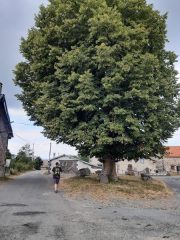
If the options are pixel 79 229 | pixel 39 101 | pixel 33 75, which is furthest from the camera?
pixel 33 75

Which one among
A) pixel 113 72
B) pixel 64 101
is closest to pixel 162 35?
pixel 113 72

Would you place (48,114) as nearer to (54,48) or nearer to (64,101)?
(64,101)

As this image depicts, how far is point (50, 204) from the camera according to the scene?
14914 mm

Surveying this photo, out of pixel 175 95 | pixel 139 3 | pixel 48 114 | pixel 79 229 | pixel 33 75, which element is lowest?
pixel 79 229

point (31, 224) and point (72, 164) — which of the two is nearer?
point (31, 224)

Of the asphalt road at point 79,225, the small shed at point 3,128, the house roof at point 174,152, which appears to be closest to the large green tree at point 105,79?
the asphalt road at point 79,225

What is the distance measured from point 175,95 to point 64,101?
29.9 ft

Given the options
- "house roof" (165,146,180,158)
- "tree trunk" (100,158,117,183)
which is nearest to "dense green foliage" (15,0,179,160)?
"tree trunk" (100,158,117,183)

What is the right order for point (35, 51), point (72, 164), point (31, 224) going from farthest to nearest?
point (72, 164) → point (35, 51) → point (31, 224)

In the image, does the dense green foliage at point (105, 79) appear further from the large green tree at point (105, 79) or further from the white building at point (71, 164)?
the white building at point (71, 164)

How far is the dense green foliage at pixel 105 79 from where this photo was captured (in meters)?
22.4

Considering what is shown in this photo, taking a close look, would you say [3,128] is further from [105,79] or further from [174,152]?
[174,152]

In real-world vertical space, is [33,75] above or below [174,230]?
above

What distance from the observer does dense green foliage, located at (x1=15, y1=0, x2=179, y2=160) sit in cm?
2241
